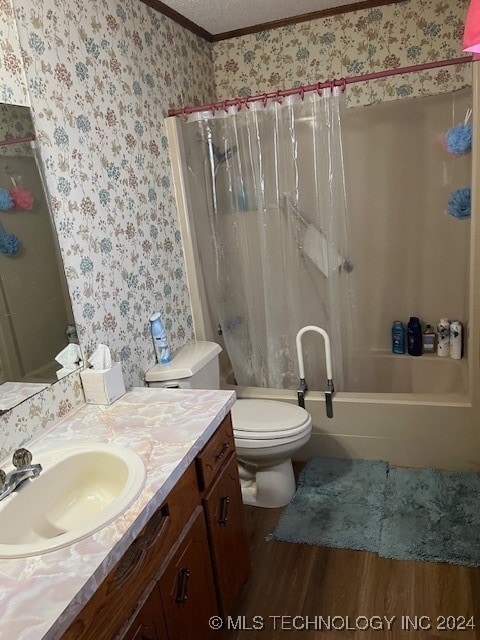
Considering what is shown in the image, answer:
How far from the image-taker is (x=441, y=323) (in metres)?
2.88

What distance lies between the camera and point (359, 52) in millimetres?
2725

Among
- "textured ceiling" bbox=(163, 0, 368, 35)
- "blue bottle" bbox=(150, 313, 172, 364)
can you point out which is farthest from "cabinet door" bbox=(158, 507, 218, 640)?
"textured ceiling" bbox=(163, 0, 368, 35)

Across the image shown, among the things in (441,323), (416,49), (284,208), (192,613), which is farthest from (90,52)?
(441,323)

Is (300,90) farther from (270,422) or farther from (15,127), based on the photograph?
(270,422)

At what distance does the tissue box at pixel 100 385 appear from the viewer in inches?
67.9

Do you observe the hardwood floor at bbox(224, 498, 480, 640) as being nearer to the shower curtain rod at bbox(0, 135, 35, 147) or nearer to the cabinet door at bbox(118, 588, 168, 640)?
the cabinet door at bbox(118, 588, 168, 640)

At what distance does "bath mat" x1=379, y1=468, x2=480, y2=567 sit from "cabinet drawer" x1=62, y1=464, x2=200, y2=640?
1066 millimetres

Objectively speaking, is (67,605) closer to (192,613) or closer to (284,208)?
(192,613)

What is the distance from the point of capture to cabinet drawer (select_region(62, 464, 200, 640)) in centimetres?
96

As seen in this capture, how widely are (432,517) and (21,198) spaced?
2071 mm

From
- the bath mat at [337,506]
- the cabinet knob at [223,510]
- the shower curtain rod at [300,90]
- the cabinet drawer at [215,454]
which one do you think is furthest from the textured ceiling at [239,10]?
the bath mat at [337,506]

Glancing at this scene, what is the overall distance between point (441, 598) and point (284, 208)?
1.80 metres

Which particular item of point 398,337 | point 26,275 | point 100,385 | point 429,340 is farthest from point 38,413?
point 429,340

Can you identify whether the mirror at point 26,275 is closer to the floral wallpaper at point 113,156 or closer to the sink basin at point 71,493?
the floral wallpaper at point 113,156
